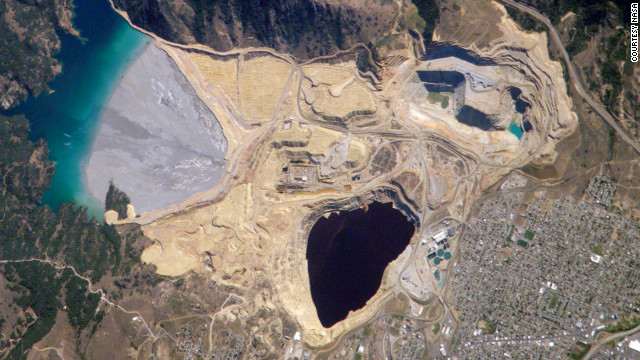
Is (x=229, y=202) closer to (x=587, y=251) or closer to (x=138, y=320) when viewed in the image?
(x=138, y=320)

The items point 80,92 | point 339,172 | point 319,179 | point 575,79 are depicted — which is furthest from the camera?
point 80,92

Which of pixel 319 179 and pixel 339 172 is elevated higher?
pixel 339 172

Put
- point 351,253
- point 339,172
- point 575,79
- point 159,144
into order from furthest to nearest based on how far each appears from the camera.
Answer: point 351,253 → point 339,172 → point 159,144 → point 575,79

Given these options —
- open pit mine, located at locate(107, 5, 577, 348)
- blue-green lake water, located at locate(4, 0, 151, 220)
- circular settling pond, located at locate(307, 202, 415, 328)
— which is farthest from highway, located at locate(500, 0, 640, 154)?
blue-green lake water, located at locate(4, 0, 151, 220)

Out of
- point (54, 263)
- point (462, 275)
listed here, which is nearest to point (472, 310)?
point (462, 275)

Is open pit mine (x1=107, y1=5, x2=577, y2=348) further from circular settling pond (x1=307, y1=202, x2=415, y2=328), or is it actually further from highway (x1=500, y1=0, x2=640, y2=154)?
highway (x1=500, y1=0, x2=640, y2=154)

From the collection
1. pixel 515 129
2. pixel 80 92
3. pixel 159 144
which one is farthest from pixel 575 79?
pixel 80 92

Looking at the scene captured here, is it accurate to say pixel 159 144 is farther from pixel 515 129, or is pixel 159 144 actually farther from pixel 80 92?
pixel 515 129
